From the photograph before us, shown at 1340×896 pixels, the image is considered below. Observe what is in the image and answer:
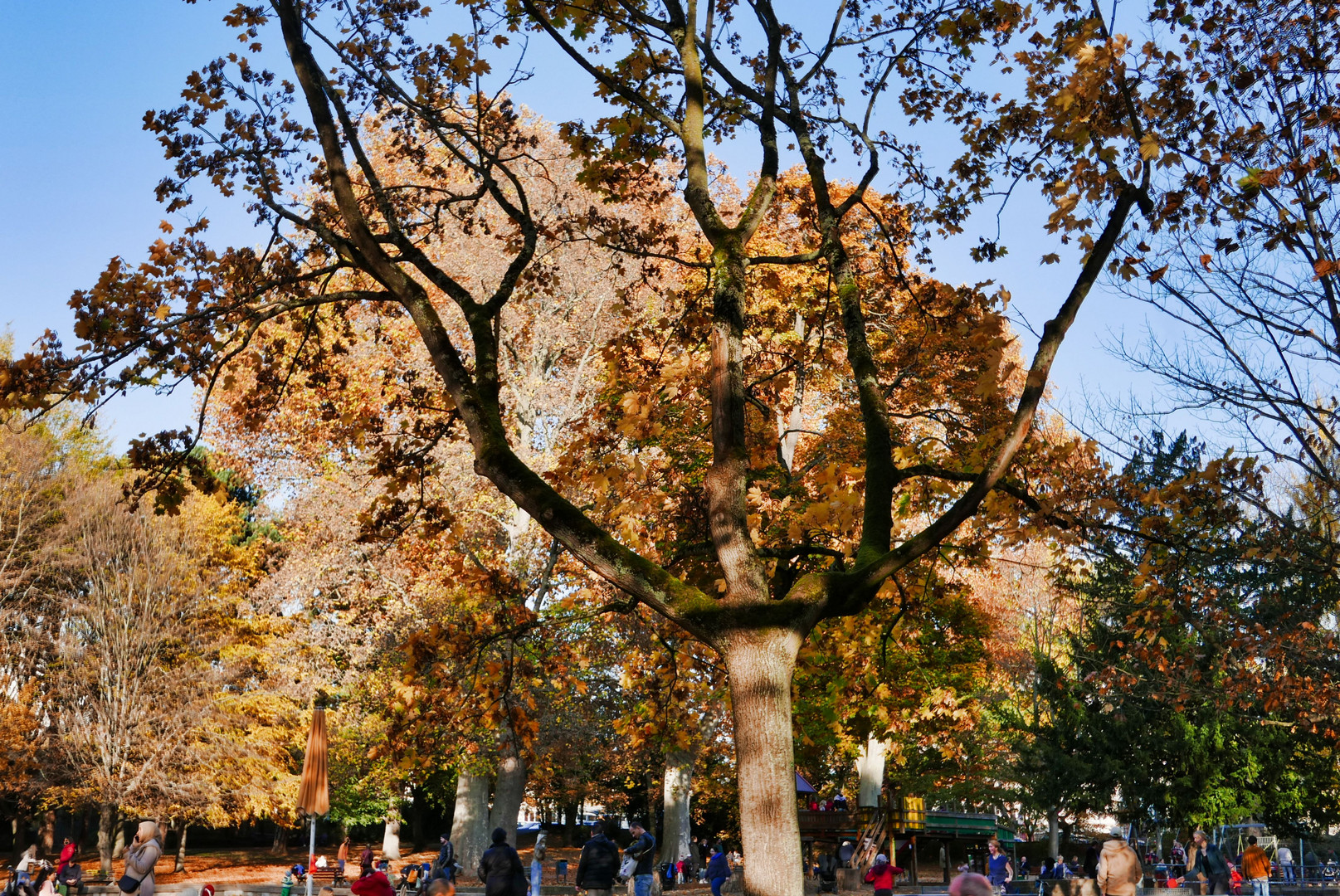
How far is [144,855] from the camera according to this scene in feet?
33.6

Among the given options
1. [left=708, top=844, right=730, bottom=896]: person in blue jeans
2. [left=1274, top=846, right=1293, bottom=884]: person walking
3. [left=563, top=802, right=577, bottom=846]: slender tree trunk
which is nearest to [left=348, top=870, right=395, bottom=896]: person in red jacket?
[left=708, top=844, right=730, bottom=896]: person in blue jeans

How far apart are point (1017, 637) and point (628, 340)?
33812 millimetres

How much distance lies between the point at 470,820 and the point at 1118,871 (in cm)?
1739

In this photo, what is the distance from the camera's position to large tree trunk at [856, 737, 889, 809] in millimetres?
26609

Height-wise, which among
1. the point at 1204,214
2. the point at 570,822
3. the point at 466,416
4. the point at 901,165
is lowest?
the point at 570,822

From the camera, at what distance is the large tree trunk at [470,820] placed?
24.4 metres

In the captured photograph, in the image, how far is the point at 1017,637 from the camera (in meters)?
39.4

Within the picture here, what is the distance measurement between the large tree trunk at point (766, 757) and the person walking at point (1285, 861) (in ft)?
81.0

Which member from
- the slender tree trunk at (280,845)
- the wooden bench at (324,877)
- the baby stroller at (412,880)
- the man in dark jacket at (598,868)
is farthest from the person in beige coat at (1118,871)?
the slender tree trunk at (280,845)

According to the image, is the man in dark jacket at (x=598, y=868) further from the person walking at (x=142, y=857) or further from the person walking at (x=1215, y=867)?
the person walking at (x=1215, y=867)

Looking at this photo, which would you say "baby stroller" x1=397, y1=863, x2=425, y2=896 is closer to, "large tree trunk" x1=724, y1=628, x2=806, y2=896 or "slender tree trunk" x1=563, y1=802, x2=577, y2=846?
"large tree trunk" x1=724, y1=628, x2=806, y2=896

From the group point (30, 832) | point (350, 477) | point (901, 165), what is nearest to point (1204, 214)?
point (901, 165)

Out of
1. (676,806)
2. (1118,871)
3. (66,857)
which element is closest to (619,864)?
(1118,871)

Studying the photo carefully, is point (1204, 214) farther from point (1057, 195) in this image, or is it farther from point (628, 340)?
point (628, 340)
